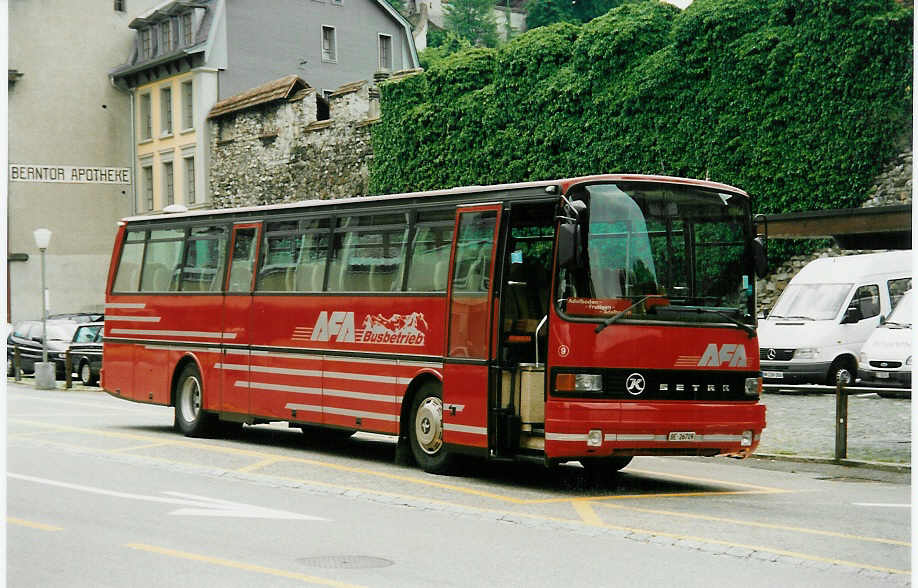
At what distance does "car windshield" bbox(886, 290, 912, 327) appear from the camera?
81.1 feet

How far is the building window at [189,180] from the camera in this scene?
5130 centimetres

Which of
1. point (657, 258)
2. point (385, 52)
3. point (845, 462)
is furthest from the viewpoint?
point (385, 52)

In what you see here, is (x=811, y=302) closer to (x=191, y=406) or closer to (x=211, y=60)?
(x=191, y=406)

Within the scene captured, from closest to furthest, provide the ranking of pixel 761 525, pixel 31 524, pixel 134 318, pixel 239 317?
pixel 31 524, pixel 761 525, pixel 239 317, pixel 134 318

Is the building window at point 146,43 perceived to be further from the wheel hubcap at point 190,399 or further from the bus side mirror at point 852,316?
the wheel hubcap at point 190,399

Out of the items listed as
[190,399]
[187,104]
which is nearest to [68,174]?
[187,104]

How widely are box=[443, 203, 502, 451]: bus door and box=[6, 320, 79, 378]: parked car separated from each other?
24145 mm

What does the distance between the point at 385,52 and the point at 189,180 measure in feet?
31.5

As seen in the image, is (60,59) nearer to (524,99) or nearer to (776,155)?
(524,99)

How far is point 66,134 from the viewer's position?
5253 cm

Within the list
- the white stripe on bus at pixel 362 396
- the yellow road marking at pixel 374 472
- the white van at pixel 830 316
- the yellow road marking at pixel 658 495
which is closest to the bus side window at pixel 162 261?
the yellow road marking at pixel 374 472

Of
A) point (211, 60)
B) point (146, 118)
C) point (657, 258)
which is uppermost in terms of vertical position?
point (211, 60)

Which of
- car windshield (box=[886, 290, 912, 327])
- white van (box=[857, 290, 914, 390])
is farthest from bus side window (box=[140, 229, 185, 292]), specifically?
car windshield (box=[886, 290, 912, 327])

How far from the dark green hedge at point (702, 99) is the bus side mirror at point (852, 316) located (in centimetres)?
258
